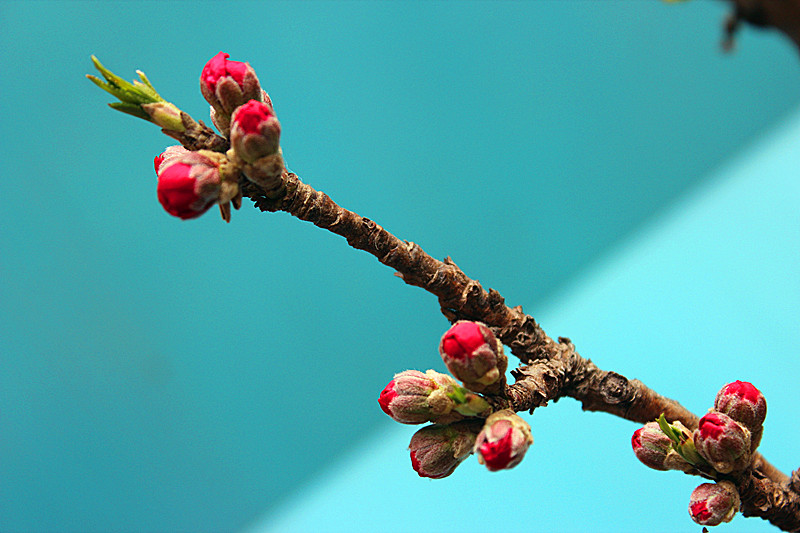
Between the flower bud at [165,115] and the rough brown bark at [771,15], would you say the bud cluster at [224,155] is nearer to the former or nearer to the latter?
the flower bud at [165,115]

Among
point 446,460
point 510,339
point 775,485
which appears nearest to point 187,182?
point 446,460

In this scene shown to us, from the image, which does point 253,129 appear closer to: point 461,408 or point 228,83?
point 228,83

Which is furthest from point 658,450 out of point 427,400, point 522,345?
point 427,400

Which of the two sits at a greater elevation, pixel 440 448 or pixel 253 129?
pixel 253 129

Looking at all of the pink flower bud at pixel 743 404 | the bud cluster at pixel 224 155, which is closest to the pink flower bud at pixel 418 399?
the bud cluster at pixel 224 155

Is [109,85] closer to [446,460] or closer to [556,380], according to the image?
[446,460]

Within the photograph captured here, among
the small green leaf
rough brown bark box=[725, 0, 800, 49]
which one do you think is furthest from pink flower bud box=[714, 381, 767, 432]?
the small green leaf
